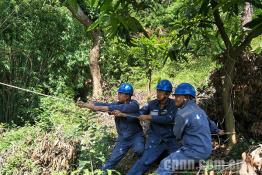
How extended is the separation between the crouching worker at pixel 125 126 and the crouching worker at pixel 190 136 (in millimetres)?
1145

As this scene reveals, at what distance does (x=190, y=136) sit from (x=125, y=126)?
5.10 feet

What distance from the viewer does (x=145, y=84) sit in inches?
588

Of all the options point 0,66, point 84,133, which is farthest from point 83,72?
point 84,133

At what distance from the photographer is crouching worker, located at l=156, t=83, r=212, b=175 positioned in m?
5.41

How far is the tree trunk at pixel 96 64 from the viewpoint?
45.0 ft

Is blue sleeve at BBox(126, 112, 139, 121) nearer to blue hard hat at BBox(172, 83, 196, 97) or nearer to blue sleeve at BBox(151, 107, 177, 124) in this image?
blue sleeve at BBox(151, 107, 177, 124)

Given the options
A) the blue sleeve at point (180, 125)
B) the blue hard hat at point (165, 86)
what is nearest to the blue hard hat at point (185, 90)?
the blue sleeve at point (180, 125)

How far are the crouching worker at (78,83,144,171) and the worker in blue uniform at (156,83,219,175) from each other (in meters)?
1.14

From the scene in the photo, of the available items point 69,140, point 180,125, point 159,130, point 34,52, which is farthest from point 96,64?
point 180,125

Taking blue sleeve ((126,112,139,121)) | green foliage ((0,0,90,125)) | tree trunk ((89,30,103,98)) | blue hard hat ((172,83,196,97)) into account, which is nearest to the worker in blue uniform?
blue hard hat ((172,83,196,97))

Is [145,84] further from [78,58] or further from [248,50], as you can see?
[248,50]

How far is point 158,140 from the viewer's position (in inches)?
259

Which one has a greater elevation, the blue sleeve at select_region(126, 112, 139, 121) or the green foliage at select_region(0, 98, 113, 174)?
the blue sleeve at select_region(126, 112, 139, 121)

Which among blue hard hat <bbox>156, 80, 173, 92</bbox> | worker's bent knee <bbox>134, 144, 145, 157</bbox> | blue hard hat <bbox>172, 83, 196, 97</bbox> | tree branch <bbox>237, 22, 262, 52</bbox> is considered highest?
tree branch <bbox>237, 22, 262, 52</bbox>
